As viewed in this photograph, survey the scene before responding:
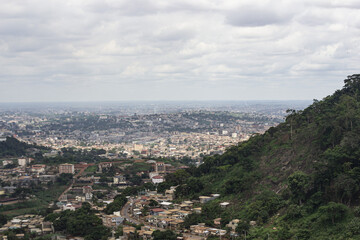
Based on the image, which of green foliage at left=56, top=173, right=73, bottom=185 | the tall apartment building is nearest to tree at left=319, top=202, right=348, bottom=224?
green foliage at left=56, top=173, right=73, bottom=185

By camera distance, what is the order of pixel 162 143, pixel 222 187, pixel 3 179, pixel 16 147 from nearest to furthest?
pixel 222 187 → pixel 3 179 → pixel 16 147 → pixel 162 143

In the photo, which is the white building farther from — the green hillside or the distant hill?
the distant hill

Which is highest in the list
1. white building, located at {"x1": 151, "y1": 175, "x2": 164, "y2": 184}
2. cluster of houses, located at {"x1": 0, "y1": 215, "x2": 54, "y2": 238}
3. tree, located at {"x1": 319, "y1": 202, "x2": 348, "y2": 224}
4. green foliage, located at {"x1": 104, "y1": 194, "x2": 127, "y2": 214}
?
tree, located at {"x1": 319, "y1": 202, "x2": 348, "y2": 224}

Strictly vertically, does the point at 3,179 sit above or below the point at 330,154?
Result: below

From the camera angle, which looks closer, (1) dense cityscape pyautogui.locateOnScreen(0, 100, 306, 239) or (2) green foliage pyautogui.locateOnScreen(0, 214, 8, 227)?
(1) dense cityscape pyautogui.locateOnScreen(0, 100, 306, 239)

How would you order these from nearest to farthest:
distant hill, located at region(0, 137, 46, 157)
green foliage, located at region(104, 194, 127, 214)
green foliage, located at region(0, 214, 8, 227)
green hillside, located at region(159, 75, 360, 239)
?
green hillside, located at region(159, 75, 360, 239) → green foliage, located at region(104, 194, 127, 214) → green foliage, located at region(0, 214, 8, 227) → distant hill, located at region(0, 137, 46, 157)

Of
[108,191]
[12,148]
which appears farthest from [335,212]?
Result: [12,148]

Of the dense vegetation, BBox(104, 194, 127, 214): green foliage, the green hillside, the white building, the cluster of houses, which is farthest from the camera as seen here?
the white building

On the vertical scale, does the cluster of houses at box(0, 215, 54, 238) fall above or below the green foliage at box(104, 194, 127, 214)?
below

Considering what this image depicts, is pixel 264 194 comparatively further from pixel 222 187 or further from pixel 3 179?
pixel 3 179

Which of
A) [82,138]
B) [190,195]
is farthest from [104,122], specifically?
[190,195]
